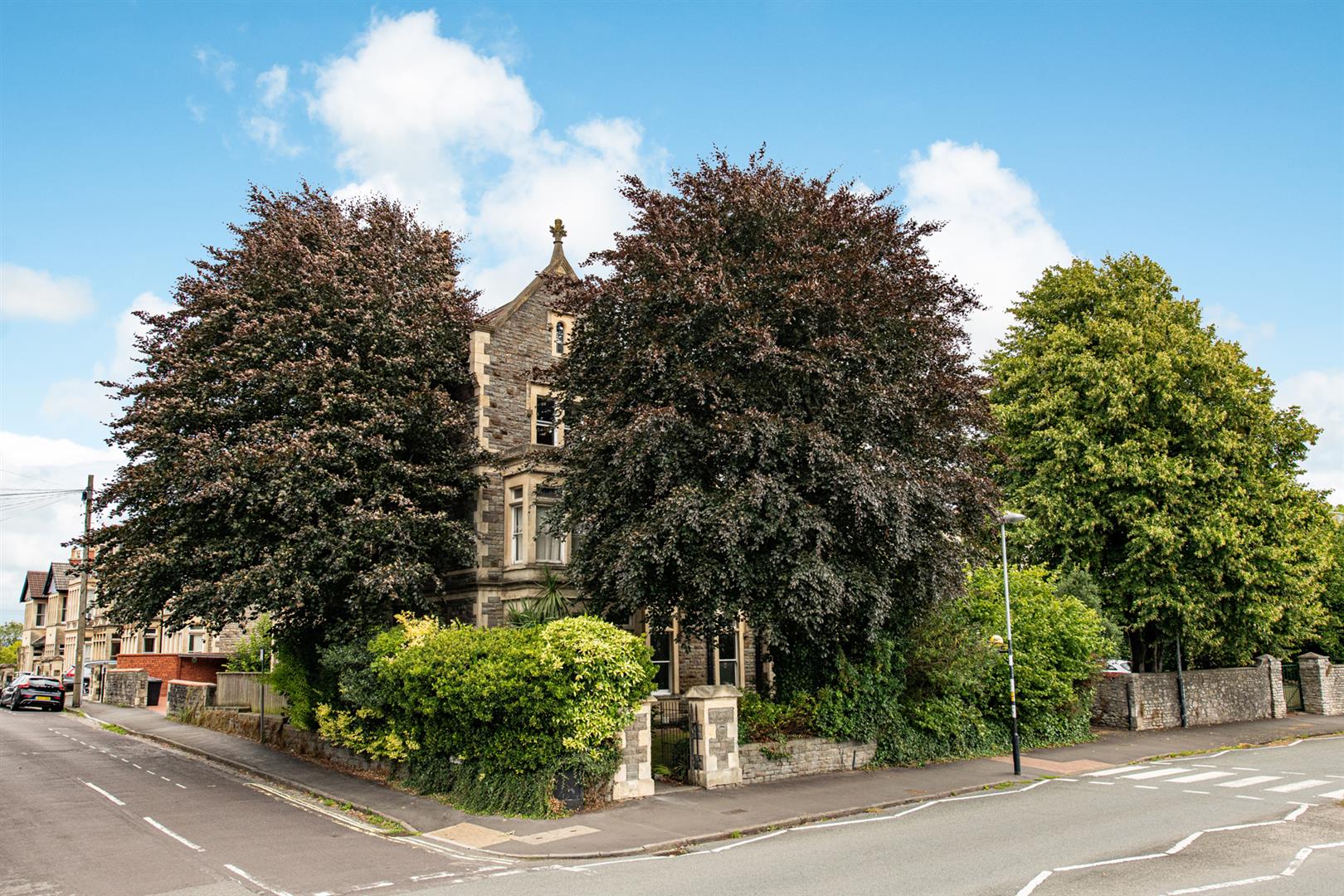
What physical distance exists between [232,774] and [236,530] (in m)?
5.57

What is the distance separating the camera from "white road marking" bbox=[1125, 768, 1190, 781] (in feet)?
68.4

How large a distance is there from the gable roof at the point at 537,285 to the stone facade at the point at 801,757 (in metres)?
13.4

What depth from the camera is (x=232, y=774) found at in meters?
22.0

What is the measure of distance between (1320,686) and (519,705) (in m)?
36.8

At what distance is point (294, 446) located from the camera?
2105 cm

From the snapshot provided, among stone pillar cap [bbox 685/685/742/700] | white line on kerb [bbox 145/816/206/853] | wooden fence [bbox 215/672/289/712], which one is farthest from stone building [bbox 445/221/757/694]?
wooden fence [bbox 215/672/289/712]

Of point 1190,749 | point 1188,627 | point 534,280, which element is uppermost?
point 534,280

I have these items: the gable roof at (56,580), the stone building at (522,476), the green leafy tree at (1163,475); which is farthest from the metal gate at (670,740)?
the gable roof at (56,580)

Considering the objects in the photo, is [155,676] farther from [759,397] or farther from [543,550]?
[759,397]

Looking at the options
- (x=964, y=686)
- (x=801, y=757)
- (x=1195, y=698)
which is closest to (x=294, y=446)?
(x=801, y=757)

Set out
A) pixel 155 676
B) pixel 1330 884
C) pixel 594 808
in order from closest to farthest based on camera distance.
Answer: pixel 1330 884
pixel 594 808
pixel 155 676

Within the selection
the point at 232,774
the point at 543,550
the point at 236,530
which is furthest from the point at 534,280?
the point at 232,774

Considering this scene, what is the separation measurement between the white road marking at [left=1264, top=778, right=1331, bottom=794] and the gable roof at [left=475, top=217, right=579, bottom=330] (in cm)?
1992

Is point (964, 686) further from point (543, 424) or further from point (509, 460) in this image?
point (543, 424)
